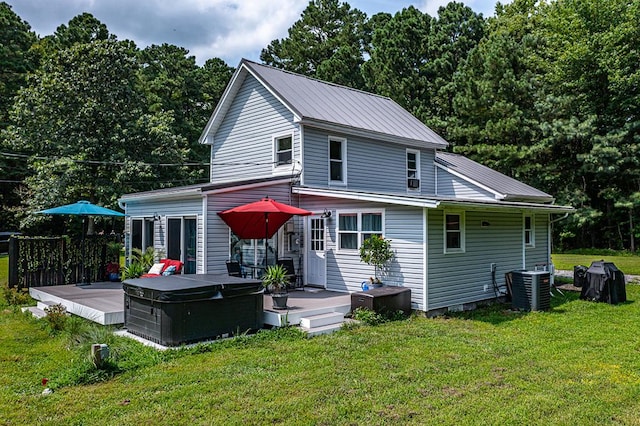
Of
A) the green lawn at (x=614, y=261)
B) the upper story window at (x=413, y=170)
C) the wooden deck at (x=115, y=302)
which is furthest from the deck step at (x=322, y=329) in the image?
the green lawn at (x=614, y=261)

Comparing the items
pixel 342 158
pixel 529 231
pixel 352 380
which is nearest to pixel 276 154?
pixel 342 158

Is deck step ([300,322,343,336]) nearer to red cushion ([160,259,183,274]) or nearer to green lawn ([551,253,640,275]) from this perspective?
red cushion ([160,259,183,274])

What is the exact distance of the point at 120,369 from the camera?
236 inches

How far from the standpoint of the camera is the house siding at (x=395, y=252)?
968 centimetres

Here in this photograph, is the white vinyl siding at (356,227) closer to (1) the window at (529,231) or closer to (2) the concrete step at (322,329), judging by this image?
(2) the concrete step at (322,329)

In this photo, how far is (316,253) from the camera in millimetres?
12016

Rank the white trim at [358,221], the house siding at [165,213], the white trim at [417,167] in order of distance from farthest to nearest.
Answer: the white trim at [417,167] < the house siding at [165,213] < the white trim at [358,221]

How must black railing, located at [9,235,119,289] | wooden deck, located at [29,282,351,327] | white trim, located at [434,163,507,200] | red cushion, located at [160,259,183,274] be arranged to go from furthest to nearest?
1. white trim, located at [434,163,507,200]
2. black railing, located at [9,235,119,289]
3. red cushion, located at [160,259,183,274]
4. wooden deck, located at [29,282,351,327]

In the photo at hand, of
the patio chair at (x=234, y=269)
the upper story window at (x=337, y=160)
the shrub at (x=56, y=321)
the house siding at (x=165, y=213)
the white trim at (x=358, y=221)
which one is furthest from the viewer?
the upper story window at (x=337, y=160)

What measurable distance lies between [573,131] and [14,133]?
1051 inches

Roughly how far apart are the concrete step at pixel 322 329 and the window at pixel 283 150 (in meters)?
5.99

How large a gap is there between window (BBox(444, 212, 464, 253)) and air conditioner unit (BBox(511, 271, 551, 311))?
1633 millimetres

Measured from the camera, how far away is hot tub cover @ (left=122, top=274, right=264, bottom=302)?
7113 millimetres

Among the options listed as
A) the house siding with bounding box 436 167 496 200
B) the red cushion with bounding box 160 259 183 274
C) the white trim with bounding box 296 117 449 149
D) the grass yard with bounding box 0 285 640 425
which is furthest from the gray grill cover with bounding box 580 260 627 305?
the red cushion with bounding box 160 259 183 274
